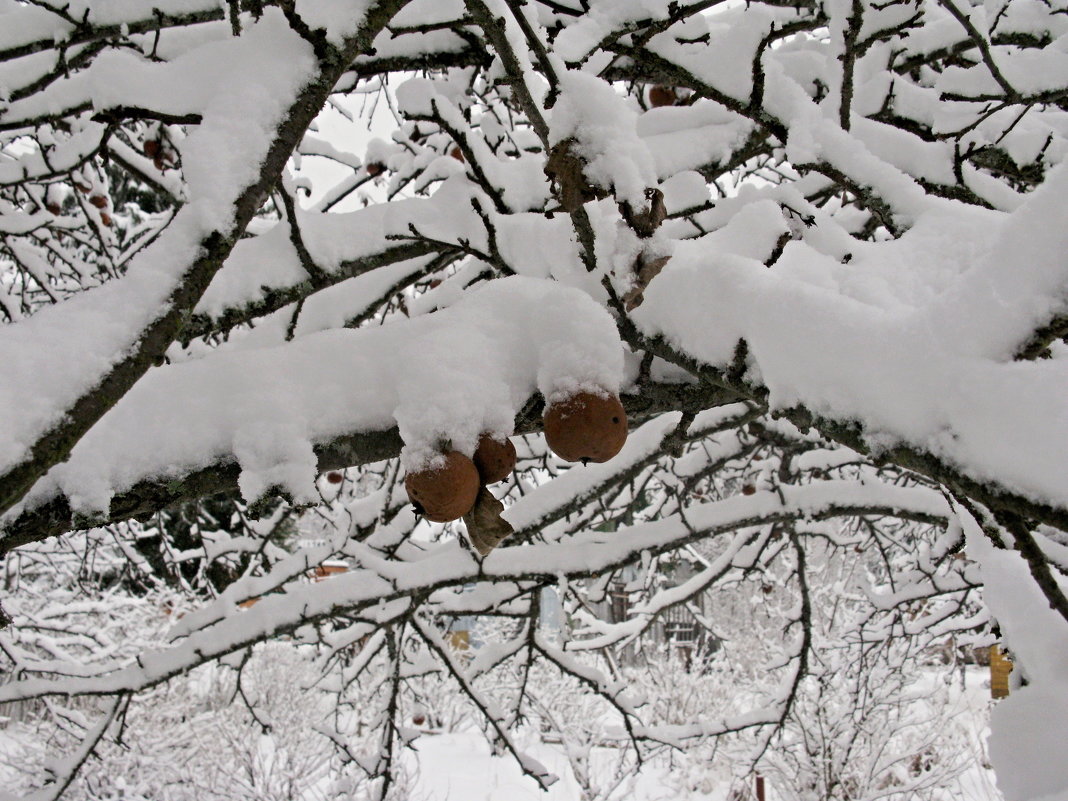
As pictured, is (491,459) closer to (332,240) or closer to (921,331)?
(921,331)

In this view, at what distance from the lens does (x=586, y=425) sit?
1149 millimetres

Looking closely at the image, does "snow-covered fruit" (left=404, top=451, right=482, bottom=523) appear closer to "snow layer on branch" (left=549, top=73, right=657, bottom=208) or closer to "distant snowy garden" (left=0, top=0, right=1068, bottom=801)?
"distant snowy garden" (left=0, top=0, right=1068, bottom=801)

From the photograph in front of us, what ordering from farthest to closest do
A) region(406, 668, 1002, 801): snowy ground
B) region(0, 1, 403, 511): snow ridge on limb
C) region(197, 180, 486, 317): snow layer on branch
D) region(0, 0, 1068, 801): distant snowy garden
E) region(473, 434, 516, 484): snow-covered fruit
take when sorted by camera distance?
region(406, 668, 1002, 801): snowy ground, region(197, 180, 486, 317): snow layer on branch, region(473, 434, 516, 484): snow-covered fruit, region(0, 0, 1068, 801): distant snowy garden, region(0, 1, 403, 511): snow ridge on limb

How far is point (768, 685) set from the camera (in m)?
9.52

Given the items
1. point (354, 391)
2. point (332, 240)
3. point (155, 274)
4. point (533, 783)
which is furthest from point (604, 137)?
point (533, 783)

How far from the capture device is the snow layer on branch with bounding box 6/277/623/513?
3.94 feet

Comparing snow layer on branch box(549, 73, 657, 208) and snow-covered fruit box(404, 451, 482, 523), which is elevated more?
snow layer on branch box(549, 73, 657, 208)

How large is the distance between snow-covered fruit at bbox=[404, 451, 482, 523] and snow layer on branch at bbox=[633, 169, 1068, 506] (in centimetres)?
47

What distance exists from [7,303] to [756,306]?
353 cm

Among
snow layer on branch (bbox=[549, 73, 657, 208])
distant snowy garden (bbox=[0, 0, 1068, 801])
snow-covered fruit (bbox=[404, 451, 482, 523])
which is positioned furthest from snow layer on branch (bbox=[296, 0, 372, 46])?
snow-covered fruit (bbox=[404, 451, 482, 523])

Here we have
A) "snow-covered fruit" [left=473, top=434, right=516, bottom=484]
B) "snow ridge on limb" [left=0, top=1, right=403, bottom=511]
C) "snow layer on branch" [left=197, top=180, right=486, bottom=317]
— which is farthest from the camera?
"snow layer on branch" [left=197, top=180, right=486, bottom=317]

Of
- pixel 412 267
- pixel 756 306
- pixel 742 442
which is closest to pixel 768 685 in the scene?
pixel 742 442

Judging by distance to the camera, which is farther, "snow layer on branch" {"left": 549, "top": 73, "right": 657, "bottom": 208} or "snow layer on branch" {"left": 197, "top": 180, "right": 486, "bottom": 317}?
"snow layer on branch" {"left": 197, "top": 180, "right": 486, "bottom": 317}

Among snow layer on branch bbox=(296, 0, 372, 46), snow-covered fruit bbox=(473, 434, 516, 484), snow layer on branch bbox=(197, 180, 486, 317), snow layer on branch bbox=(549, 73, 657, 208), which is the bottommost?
snow-covered fruit bbox=(473, 434, 516, 484)
